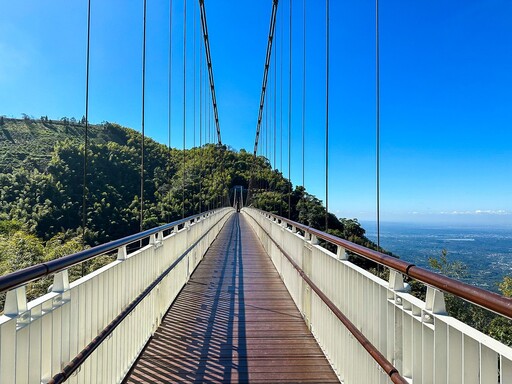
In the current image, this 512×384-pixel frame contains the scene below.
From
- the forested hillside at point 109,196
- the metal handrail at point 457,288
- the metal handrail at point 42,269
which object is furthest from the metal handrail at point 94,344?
the forested hillside at point 109,196

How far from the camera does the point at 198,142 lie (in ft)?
68.5

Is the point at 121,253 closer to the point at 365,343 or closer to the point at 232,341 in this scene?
Answer: the point at 232,341

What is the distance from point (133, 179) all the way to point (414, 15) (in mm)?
13135

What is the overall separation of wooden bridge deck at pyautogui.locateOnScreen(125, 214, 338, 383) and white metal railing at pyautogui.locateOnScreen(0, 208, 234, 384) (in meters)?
0.22

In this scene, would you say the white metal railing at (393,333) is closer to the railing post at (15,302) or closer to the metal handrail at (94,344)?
the metal handrail at (94,344)

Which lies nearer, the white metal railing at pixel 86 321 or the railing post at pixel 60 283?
the white metal railing at pixel 86 321

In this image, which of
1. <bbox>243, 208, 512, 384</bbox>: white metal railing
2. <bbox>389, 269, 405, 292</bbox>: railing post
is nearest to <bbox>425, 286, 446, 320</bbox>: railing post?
<bbox>243, 208, 512, 384</bbox>: white metal railing

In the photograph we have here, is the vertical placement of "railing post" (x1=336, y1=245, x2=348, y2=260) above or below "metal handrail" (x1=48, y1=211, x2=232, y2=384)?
above

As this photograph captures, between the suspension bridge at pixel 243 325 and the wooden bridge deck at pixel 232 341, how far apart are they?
14mm

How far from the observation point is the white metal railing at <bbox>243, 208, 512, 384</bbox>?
1.23 metres

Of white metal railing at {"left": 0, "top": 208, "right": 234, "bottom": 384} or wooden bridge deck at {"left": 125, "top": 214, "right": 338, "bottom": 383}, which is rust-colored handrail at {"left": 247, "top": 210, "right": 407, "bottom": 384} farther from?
white metal railing at {"left": 0, "top": 208, "right": 234, "bottom": 384}

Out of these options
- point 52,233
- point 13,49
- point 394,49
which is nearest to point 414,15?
point 394,49

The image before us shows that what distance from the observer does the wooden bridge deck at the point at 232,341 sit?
2.80 m

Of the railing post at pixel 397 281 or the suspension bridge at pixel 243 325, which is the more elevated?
the railing post at pixel 397 281
